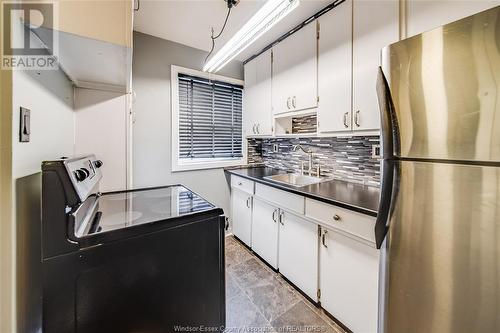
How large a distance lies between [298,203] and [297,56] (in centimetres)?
144

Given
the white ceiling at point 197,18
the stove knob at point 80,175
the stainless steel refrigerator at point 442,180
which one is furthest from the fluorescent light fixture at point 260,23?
the stove knob at point 80,175

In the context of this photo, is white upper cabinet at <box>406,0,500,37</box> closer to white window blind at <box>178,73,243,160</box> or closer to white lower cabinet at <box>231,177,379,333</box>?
white lower cabinet at <box>231,177,379,333</box>

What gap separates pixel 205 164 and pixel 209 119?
607 millimetres

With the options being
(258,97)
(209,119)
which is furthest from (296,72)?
(209,119)

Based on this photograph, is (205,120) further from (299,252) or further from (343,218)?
(343,218)

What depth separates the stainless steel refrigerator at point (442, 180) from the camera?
70cm

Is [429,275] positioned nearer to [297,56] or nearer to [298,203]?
[298,203]

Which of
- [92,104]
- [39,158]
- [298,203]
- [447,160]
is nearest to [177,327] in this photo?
[39,158]

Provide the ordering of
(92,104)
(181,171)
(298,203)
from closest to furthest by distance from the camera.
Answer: (92,104) < (298,203) < (181,171)

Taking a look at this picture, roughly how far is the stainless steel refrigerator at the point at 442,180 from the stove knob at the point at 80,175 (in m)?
1.33

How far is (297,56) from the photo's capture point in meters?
2.07

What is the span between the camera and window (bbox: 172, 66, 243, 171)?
2518mm

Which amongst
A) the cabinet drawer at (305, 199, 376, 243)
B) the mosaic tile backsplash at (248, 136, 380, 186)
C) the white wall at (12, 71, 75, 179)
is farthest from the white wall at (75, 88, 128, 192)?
the mosaic tile backsplash at (248, 136, 380, 186)

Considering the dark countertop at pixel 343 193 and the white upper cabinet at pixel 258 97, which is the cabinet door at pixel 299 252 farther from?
the white upper cabinet at pixel 258 97
